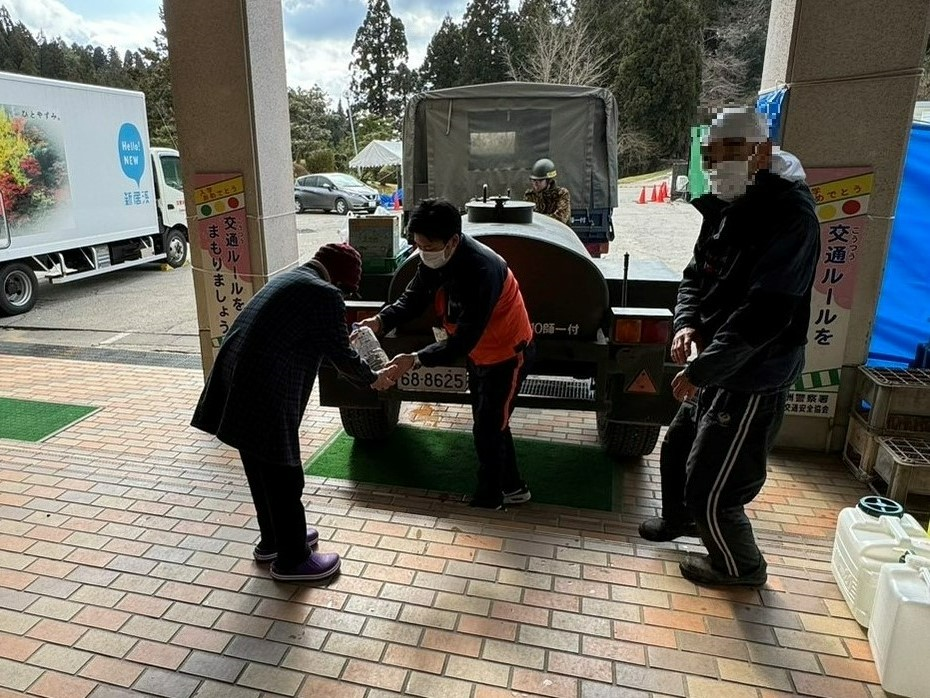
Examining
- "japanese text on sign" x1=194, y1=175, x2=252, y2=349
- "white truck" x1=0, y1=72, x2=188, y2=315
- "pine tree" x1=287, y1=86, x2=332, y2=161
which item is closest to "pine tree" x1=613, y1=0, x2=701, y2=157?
"pine tree" x1=287, y1=86, x2=332, y2=161

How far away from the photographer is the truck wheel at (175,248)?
1258 cm

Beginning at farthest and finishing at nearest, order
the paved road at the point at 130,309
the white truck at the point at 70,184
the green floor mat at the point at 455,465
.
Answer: the white truck at the point at 70,184 → the paved road at the point at 130,309 → the green floor mat at the point at 455,465

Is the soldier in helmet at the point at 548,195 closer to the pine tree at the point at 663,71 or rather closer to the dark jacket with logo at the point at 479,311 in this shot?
the dark jacket with logo at the point at 479,311

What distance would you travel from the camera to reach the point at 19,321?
28.4 ft

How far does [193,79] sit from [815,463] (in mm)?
4969

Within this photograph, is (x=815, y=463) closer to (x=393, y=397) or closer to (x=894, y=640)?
(x=894, y=640)

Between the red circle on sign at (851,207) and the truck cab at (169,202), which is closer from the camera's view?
the red circle on sign at (851,207)

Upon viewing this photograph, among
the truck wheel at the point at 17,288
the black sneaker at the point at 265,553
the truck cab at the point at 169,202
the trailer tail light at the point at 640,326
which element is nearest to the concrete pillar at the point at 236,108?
the black sneaker at the point at 265,553

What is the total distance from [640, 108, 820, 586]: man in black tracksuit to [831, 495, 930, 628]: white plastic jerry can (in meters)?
0.34

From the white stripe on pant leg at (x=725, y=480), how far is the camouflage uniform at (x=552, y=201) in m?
4.04

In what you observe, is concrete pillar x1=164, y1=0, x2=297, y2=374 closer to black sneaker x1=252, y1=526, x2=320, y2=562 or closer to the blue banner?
black sneaker x1=252, y1=526, x2=320, y2=562

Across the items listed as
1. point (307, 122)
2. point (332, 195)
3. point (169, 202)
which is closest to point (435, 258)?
point (169, 202)

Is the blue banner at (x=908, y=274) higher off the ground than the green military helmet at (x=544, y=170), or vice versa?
the green military helmet at (x=544, y=170)

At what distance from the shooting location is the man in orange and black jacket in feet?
9.94
